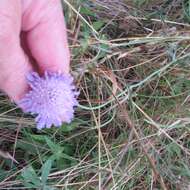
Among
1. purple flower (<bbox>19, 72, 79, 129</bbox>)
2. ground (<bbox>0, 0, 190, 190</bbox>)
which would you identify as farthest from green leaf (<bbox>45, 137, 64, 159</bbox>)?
purple flower (<bbox>19, 72, 79, 129</bbox>)

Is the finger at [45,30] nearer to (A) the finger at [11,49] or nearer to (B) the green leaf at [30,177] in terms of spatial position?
(A) the finger at [11,49]

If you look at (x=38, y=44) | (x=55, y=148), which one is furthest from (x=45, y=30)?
(x=55, y=148)

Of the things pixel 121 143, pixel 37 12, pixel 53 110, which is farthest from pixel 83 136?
pixel 37 12

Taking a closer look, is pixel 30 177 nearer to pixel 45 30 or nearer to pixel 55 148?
pixel 55 148

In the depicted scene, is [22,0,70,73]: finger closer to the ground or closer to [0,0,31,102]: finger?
[0,0,31,102]: finger

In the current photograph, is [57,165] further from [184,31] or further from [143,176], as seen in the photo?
[184,31]
